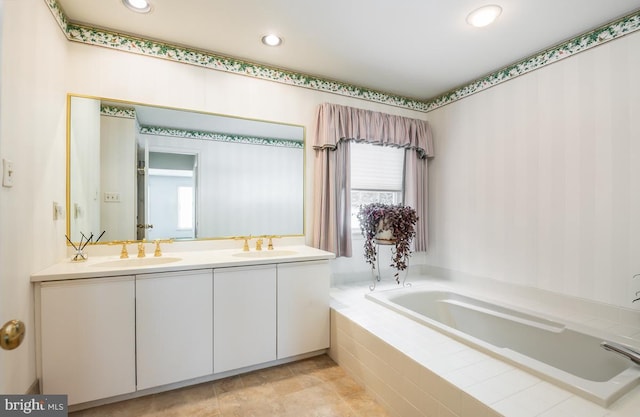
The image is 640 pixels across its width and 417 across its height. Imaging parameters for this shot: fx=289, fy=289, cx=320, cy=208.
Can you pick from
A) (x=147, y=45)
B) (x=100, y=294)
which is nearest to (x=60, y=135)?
(x=147, y=45)

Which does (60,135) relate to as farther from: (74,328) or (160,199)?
(74,328)

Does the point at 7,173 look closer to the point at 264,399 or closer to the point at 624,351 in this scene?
→ the point at 264,399

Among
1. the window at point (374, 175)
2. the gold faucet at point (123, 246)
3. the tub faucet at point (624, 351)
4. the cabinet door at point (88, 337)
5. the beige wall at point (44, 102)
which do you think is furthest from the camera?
the window at point (374, 175)

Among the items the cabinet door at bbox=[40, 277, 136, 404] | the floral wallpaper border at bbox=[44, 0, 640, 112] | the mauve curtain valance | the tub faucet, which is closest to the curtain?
the mauve curtain valance

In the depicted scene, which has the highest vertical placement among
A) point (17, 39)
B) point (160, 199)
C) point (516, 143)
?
point (17, 39)

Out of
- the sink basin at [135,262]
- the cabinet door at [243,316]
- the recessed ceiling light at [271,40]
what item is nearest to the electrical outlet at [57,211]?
the sink basin at [135,262]

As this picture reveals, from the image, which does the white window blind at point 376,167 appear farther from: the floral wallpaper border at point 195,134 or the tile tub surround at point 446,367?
the tile tub surround at point 446,367

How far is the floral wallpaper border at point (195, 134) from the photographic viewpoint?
6.75ft

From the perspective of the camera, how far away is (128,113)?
2.08m

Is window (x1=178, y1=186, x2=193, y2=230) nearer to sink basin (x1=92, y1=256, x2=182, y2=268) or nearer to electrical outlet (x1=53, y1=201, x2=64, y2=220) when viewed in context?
sink basin (x1=92, y1=256, x2=182, y2=268)

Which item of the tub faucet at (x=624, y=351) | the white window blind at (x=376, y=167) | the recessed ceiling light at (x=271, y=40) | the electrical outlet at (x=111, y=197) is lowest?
the tub faucet at (x=624, y=351)

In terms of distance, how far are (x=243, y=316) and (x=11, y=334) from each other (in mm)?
1326

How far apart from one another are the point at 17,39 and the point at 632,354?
10.6ft

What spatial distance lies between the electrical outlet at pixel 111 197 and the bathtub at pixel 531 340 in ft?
6.73
